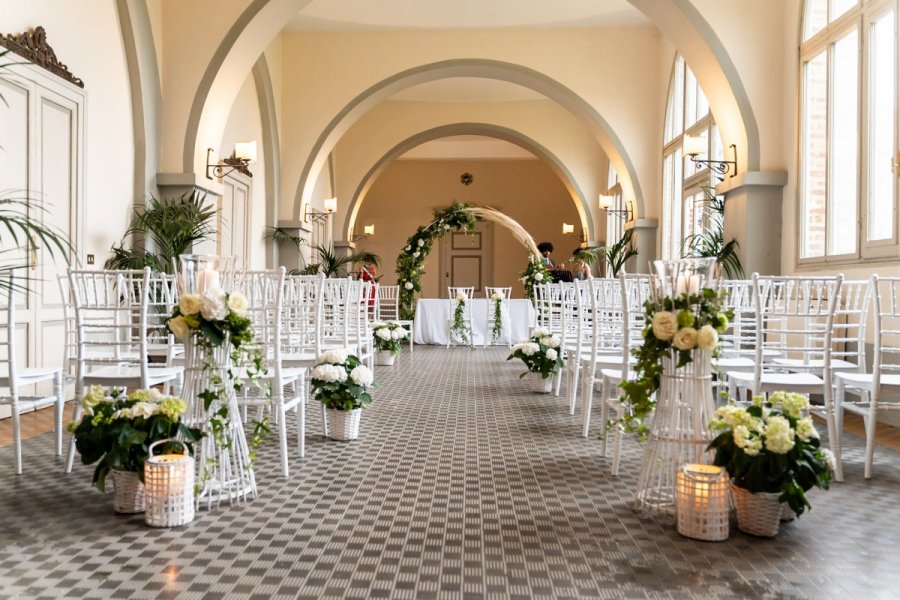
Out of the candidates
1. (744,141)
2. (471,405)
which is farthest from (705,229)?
(471,405)

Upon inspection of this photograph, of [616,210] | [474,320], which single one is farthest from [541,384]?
[616,210]

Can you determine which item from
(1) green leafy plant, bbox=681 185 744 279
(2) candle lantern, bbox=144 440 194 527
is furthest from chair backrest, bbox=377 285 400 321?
(2) candle lantern, bbox=144 440 194 527

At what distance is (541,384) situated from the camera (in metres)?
6.58

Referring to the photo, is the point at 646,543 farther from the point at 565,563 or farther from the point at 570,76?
the point at 570,76

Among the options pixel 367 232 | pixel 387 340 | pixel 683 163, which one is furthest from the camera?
pixel 367 232

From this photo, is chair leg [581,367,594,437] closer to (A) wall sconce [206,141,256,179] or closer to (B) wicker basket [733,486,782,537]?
(B) wicker basket [733,486,782,537]

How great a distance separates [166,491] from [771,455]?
2.22 metres

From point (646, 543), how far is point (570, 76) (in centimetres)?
922

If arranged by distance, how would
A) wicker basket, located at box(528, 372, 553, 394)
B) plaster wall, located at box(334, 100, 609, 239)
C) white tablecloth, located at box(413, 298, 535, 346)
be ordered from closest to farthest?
1. wicker basket, located at box(528, 372, 553, 394)
2. white tablecloth, located at box(413, 298, 535, 346)
3. plaster wall, located at box(334, 100, 609, 239)

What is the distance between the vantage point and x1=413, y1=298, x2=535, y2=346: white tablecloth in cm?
1173

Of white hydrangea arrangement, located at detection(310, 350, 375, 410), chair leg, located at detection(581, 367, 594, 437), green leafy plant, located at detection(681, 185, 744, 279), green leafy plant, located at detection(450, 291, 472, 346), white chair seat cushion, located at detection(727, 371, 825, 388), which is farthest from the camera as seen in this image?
green leafy plant, located at detection(450, 291, 472, 346)

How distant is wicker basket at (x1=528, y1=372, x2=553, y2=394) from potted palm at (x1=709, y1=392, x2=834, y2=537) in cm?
372

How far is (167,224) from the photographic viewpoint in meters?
6.84

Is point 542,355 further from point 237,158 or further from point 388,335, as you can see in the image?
point 237,158
